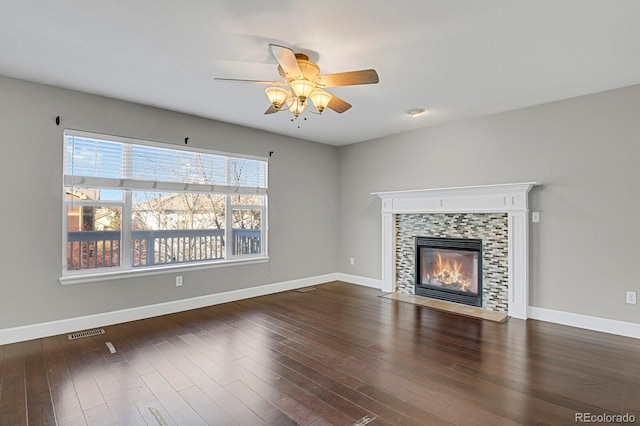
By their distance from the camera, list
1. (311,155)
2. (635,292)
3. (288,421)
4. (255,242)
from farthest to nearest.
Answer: (311,155) < (255,242) < (635,292) < (288,421)

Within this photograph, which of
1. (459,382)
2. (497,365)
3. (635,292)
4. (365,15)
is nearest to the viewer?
(365,15)

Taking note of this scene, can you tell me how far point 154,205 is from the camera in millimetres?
4266

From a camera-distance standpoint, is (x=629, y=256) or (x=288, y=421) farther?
(x=629, y=256)

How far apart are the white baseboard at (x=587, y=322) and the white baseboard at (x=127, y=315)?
3.53 metres

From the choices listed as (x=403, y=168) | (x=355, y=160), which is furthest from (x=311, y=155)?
(x=403, y=168)

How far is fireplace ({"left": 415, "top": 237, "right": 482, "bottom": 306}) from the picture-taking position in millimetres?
4578

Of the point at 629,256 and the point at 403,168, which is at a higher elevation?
the point at 403,168

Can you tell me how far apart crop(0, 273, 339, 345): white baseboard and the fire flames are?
2.28 metres

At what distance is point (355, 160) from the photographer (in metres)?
6.18

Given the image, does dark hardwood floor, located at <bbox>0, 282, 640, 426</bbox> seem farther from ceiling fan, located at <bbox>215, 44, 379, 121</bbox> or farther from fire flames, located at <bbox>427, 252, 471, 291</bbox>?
ceiling fan, located at <bbox>215, 44, 379, 121</bbox>

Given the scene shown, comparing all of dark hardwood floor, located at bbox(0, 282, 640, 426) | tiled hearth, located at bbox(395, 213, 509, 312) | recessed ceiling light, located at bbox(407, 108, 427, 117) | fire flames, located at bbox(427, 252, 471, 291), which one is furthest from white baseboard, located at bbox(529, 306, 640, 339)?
recessed ceiling light, located at bbox(407, 108, 427, 117)

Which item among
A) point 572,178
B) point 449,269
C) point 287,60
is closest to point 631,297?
point 572,178

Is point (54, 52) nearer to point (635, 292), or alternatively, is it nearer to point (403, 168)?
point (403, 168)

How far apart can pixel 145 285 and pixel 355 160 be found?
13.1 feet
